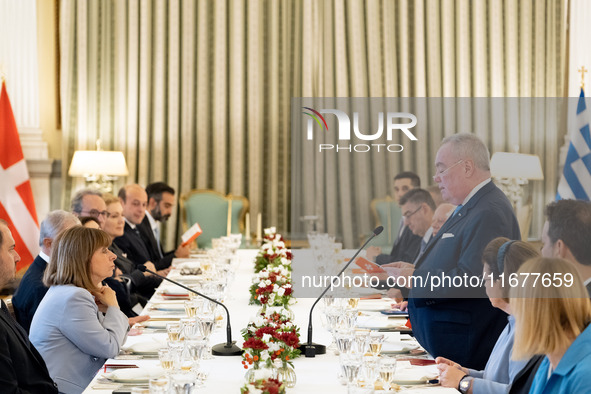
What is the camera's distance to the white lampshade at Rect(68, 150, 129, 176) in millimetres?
7219

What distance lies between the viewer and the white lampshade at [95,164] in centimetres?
722

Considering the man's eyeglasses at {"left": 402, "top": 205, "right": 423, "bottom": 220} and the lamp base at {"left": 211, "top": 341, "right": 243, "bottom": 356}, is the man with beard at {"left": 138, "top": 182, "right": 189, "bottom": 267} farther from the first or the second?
the lamp base at {"left": 211, "top": 341, "right": 243, "bottom": 356}

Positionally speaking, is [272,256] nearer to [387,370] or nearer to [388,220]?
[388,220]

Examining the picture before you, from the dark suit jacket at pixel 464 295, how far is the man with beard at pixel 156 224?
290cm

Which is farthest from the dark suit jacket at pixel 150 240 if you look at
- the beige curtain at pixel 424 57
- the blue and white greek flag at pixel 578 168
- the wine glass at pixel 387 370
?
the wine glass at pixel 387 370

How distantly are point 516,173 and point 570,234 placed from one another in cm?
351

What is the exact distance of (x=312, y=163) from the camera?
840 cm

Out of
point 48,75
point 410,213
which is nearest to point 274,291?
point 410,213

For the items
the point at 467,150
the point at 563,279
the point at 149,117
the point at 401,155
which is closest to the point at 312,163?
the point at 401,155

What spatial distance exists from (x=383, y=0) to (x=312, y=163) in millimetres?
1936

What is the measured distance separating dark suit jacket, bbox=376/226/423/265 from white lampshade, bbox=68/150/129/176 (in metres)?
3.12

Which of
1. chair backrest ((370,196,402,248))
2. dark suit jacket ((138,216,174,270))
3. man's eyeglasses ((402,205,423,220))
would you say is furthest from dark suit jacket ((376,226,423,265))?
dark suit jacket ((138,216,174,270))

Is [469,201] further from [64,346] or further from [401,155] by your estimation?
[401,155]

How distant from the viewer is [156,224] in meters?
6.85
